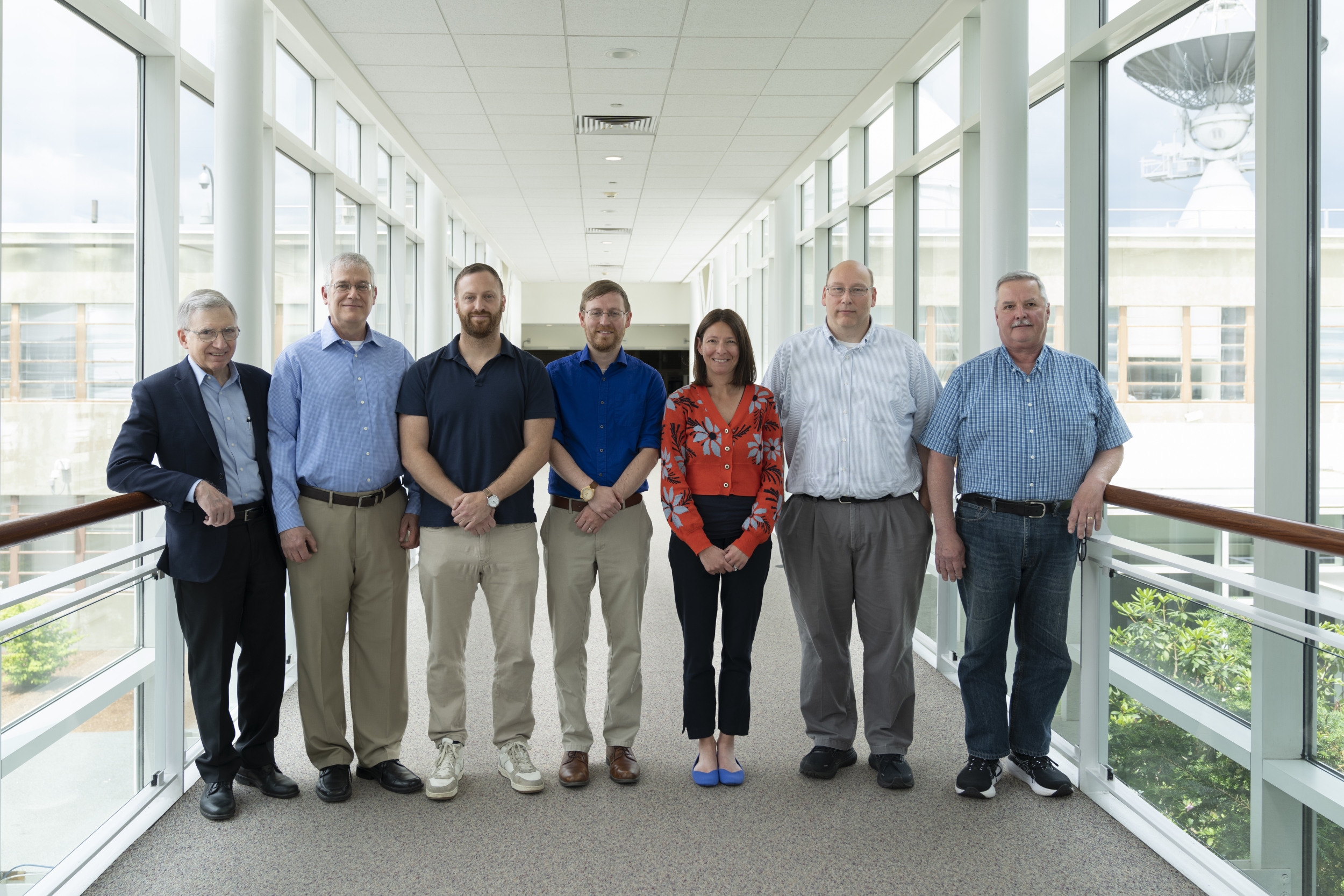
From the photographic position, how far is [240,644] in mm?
3055

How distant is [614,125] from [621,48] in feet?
5.72

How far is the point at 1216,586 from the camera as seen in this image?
257 centimetres

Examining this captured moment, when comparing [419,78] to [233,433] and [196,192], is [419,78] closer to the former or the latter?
[196,192]

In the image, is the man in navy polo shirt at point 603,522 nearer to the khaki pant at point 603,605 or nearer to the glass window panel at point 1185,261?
the khaki pant at point 603,605

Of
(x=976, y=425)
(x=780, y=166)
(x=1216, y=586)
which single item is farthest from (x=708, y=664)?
(x=780, y=166)

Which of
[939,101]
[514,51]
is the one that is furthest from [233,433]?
[939,101]

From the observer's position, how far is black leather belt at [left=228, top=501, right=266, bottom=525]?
2.92 m

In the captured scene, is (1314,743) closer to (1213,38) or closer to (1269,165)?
(1269,165)

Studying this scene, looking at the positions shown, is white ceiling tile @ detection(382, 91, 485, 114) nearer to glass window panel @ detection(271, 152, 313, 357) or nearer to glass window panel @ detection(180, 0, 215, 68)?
glass window panel @ detection(271, 152, 313, 357)

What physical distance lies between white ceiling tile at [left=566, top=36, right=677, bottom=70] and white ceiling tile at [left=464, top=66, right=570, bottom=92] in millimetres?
255

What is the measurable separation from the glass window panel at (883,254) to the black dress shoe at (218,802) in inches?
173

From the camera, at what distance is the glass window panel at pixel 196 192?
4078 mm

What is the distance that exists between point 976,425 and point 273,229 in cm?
370

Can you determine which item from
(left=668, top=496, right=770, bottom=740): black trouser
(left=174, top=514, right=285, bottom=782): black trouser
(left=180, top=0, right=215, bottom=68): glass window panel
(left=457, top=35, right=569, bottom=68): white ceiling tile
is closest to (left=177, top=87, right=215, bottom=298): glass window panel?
(left=180, top=0, right=215, bottom=68): glass window panel
